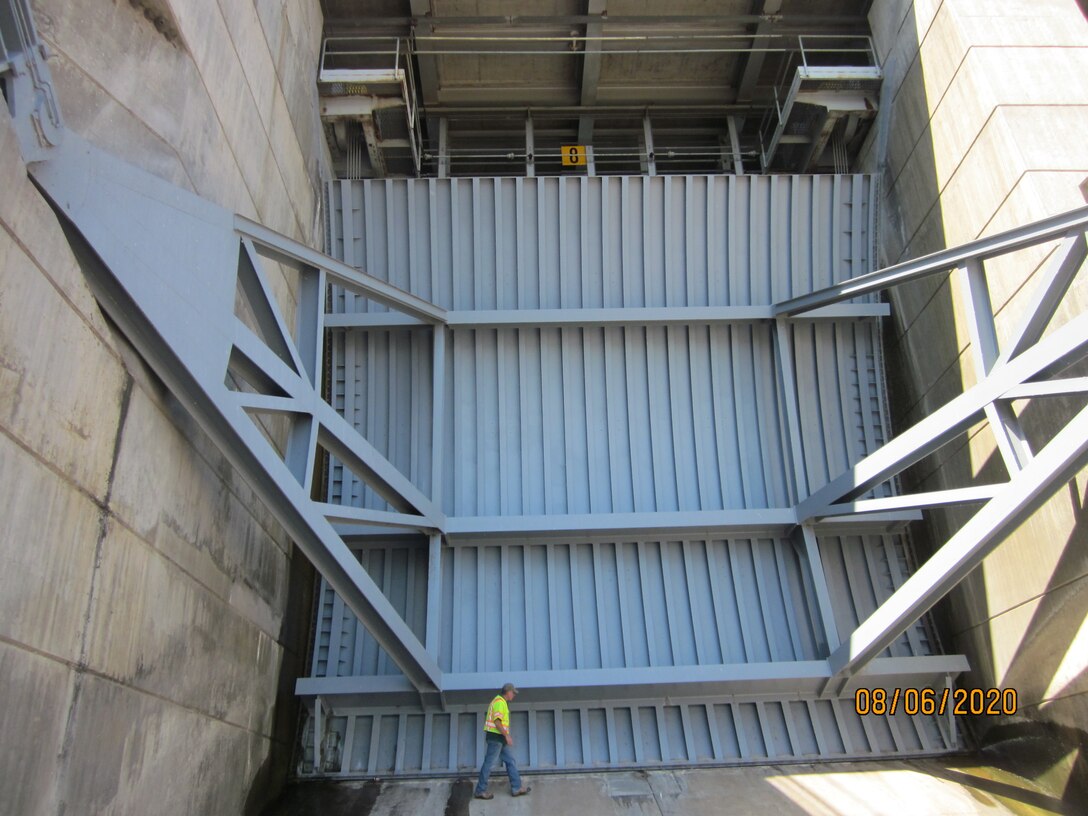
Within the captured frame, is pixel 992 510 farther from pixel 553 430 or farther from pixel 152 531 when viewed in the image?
pixel 152 531

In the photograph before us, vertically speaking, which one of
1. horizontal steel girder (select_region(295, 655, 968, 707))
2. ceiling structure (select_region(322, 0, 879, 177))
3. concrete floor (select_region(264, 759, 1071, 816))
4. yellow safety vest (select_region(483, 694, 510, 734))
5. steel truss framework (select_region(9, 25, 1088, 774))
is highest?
ceiling structure (select_region(322, 0, 879, 177))

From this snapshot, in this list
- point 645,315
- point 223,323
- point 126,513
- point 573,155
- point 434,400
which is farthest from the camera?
point 573,155

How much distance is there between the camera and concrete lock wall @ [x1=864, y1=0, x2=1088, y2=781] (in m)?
6.96

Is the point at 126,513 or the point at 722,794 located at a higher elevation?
the point at 126,513

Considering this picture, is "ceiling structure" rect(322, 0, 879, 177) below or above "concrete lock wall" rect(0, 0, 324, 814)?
above

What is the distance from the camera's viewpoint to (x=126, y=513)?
4820mm

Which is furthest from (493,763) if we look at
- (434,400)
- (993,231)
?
(993,231)

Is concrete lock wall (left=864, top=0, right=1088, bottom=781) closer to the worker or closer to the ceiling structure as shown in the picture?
the ceiling structure

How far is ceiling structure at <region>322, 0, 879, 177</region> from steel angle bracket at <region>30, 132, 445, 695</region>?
17.7ft

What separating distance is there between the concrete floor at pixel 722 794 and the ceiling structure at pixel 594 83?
27.0ft

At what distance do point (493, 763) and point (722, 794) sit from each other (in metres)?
2.27
